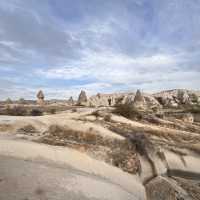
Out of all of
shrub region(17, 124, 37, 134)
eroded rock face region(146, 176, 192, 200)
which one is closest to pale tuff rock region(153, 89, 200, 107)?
shrub region(17, 124, 37, 134)

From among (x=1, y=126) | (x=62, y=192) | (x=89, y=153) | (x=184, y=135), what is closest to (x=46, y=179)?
(x=62, y=192)

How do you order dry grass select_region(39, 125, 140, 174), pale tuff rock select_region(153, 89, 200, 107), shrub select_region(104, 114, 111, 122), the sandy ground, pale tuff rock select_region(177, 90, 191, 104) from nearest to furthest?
the sandy ground → dry grass select_region(39, 125, 140, 174) → shrub select_region(104, 114, 111, 122) → pale tuff rock select_region(153, 89, 200, 107) → pale tuff rock select_region(177, 90, 191, 104)

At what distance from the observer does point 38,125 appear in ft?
62.0

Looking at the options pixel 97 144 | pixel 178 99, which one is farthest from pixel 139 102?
pixel 97 144

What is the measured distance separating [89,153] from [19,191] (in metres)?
6.52

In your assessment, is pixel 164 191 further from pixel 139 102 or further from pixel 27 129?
pixel 139 102

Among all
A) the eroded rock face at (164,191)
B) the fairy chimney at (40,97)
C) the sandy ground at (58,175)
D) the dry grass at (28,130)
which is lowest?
the eroded rock face at (164,191)

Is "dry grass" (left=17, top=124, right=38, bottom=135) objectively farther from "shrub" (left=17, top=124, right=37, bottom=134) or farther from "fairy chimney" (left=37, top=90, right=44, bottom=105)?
"fairy chimney" (left=37, top=90, right=44, bottom=105)

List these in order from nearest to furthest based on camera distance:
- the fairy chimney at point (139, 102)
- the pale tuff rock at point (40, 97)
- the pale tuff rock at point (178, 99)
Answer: the pale tuff rock at point (40, 97)
the fairy chimney at point (139, 102)
the pale tuff rock at point (178, 99)

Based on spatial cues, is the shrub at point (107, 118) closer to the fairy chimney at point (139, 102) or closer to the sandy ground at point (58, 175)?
the sandy ground at point (58, 175)

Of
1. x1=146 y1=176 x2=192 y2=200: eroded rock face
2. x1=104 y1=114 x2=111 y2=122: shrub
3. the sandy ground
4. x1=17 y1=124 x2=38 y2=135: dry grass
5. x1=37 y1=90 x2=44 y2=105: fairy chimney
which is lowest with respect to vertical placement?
x1=146 y1=176 x2=192 y2=200: eroded rock face

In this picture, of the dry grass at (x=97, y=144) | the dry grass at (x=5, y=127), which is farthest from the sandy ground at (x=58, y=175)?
the dry grass at (x=5, y=127)

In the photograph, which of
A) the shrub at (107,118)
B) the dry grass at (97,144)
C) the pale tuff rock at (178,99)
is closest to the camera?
the dry grass at (97,144)

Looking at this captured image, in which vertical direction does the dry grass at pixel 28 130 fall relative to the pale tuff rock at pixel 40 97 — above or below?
below
